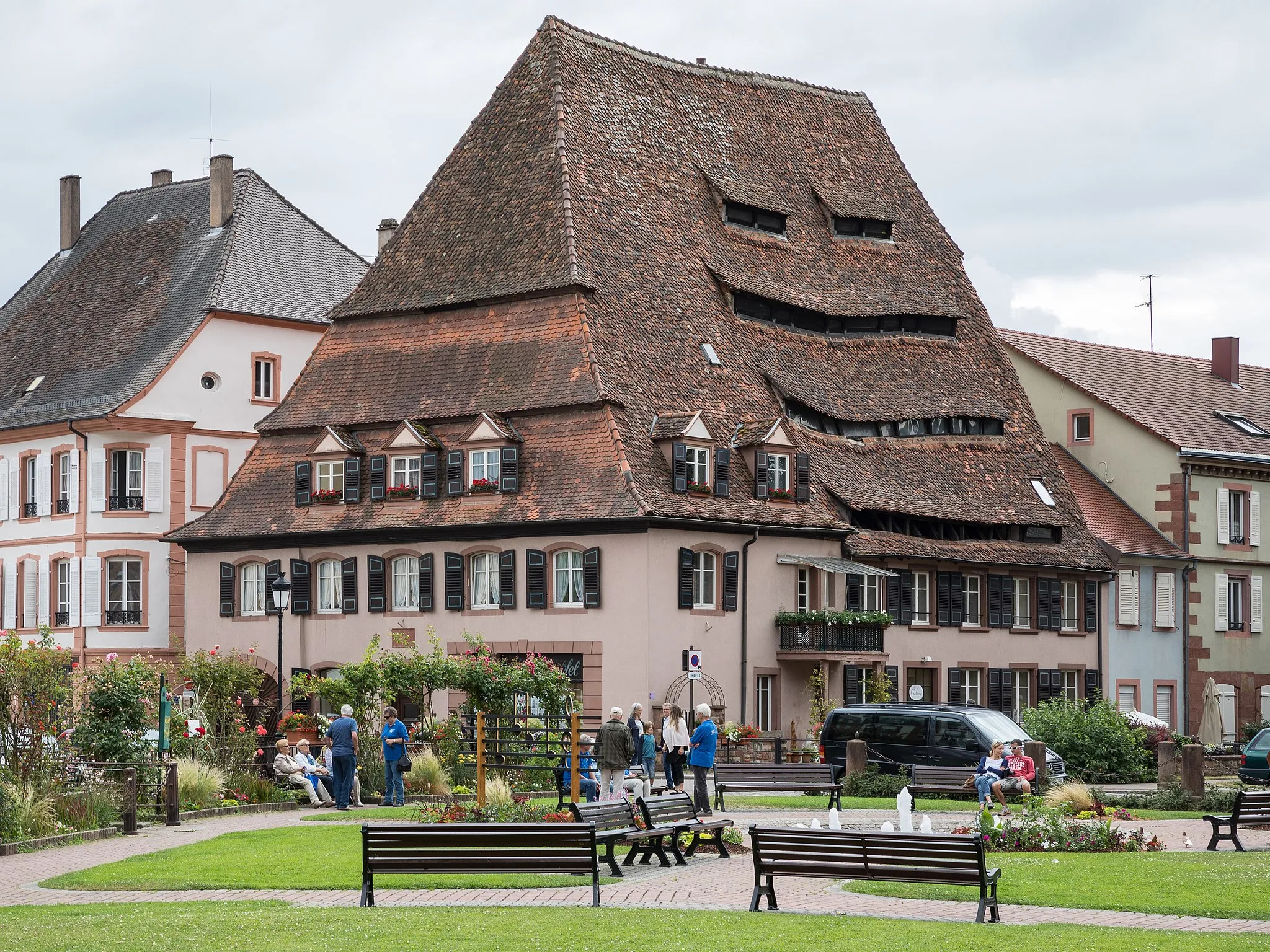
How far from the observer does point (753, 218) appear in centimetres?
5522

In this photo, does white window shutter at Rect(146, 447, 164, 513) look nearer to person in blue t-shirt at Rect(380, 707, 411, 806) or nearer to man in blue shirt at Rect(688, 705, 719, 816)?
person in blue t-shirt at Rect(380, 707, 411, 806)

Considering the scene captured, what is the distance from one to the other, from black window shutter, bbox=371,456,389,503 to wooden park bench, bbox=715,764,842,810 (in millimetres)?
17250

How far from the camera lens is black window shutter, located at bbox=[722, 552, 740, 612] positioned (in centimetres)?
4578

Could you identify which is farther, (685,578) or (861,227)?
(861,227)

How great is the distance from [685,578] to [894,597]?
772cm

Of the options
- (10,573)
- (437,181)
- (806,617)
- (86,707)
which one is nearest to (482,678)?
(86,707)

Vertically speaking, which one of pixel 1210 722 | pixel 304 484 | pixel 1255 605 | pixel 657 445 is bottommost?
pixel 1210 722

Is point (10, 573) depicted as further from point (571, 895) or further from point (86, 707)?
point (571, 895)

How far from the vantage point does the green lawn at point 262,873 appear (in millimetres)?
21125

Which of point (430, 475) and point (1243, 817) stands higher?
point (430, 475)

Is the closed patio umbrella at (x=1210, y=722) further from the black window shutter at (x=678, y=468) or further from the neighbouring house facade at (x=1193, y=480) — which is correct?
the black window shutter at (x=678, y=468)

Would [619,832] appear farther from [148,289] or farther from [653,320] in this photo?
[148,289]

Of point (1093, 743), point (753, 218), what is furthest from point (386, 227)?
point (1093, 743)

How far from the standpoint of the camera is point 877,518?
50625 mm
